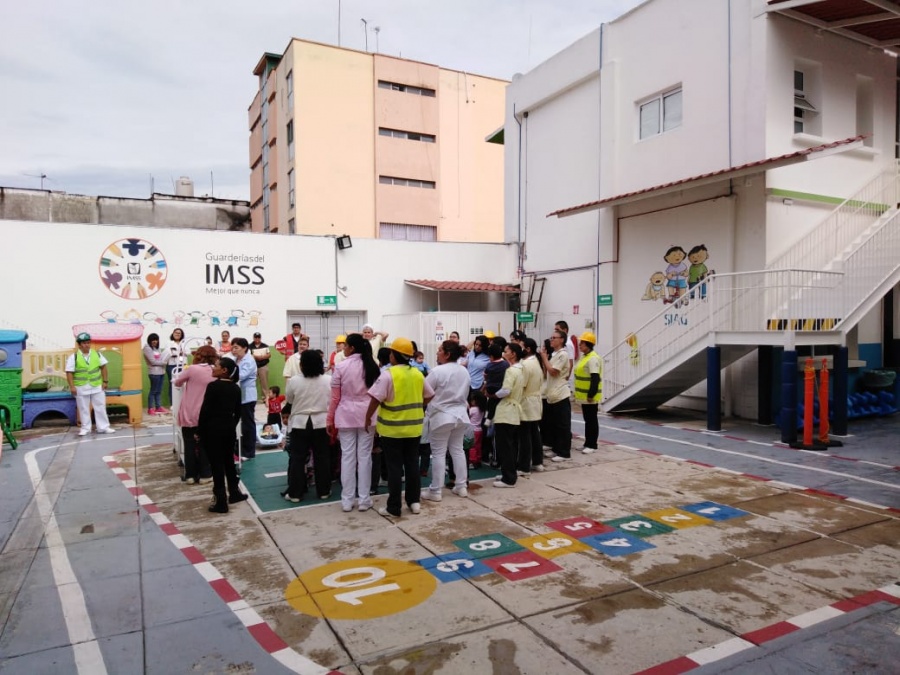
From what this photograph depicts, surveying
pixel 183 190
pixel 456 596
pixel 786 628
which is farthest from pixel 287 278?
pixel 183 190

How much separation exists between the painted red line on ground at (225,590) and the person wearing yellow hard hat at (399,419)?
1.89m

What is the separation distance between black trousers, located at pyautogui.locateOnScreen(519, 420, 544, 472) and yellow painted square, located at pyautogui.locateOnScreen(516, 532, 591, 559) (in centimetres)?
216

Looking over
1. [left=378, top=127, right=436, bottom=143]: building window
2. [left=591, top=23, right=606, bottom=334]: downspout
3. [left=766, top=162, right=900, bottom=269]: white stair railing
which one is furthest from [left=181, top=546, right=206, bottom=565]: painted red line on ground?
[left=378, top=127, right=436, bottom=143]: building window

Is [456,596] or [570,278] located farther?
[570,278]

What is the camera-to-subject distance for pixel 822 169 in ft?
41.0

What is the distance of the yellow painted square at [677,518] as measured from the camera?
19.8 ft

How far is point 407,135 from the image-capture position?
30.6 meters

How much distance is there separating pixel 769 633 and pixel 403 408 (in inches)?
139

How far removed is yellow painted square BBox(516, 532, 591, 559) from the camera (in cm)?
531

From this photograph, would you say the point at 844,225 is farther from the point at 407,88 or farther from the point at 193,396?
the point at 407,88

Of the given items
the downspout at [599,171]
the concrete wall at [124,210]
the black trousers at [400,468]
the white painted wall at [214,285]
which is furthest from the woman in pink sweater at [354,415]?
the concrete wall at [124,210]

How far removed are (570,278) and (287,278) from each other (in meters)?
7.61

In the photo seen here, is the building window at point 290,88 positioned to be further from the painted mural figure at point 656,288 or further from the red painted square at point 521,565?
the red painted square at point 521,565

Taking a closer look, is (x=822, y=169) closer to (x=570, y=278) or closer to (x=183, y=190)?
(x=570, y=278)
